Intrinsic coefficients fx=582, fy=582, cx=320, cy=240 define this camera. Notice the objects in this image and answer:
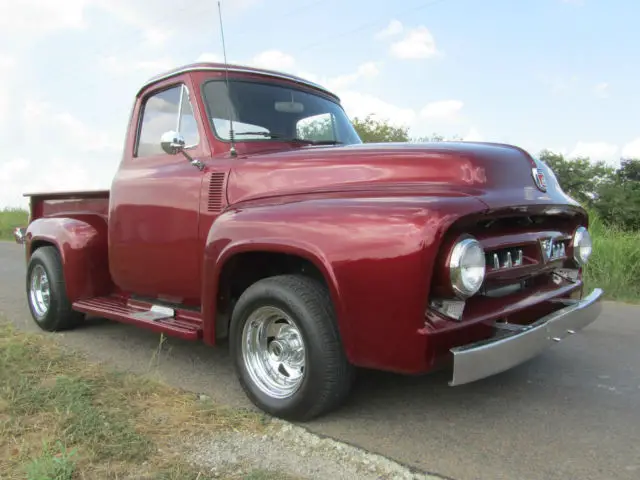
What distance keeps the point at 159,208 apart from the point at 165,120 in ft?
2.42

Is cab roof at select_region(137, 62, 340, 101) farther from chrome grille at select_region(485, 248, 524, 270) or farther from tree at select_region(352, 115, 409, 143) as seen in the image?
tree at select_region(352, 115, 409, 143)

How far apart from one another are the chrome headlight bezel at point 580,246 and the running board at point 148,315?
2.31 metres

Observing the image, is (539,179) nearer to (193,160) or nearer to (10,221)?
(193,160)

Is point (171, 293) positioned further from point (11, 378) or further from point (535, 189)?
point (535, 189)

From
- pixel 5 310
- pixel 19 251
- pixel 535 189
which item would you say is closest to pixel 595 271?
pixel 535 189

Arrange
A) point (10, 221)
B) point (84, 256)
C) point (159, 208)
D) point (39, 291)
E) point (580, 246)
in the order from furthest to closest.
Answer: point (10, 221) < point (39, 291) < point (84, 256) < point (159, 208) < point (580, 246)

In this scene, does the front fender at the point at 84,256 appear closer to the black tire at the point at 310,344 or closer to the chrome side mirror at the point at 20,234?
the chrome side mirror at the point at 20,234

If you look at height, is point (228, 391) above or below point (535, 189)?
below

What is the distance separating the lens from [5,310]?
604cm

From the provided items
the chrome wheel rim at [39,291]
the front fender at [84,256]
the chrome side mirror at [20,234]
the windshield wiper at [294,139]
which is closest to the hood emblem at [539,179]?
the windshield wiper at [294,139]

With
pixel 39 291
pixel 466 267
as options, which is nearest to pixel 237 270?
pixel 466 267

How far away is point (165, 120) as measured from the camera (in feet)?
13.9

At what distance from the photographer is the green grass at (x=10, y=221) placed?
18297 millimetres

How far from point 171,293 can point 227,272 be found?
2.75 feet
